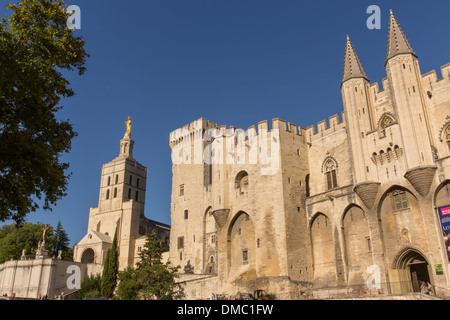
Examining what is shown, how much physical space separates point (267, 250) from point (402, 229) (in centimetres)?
968

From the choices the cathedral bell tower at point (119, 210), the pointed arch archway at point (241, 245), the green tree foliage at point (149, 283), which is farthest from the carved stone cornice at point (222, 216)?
the cathedral bell tower at point (119, 210)

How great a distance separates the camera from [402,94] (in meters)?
26.0

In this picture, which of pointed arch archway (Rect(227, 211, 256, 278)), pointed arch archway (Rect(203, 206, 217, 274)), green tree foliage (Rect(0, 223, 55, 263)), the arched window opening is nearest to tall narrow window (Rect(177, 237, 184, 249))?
pointed arch archway (Rect(203, 206, 217, 274))

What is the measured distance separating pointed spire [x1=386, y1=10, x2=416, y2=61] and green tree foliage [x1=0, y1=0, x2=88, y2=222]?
2082 cm

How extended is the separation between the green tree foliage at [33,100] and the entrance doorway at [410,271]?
2055cm

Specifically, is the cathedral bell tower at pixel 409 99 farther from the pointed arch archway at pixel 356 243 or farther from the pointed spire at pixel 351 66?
the pointed arch archway at pixel 356 243

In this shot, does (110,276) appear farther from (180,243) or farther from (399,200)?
(399,200)

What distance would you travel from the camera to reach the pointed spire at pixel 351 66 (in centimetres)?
3061

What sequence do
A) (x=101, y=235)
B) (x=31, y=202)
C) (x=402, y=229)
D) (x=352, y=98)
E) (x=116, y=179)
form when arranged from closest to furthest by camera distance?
(x=31, y=202) → (x=402, y=229) → (x=352, y=98) → (x=101, y=235) → (x=116, y=179)

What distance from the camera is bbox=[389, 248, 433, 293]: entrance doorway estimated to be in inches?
987

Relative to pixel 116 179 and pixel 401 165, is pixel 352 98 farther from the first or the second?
pixel 116 179

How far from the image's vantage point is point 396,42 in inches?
1085

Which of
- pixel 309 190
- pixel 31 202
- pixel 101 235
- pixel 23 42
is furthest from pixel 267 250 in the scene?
pixel 101 235

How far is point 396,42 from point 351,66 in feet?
13.5
